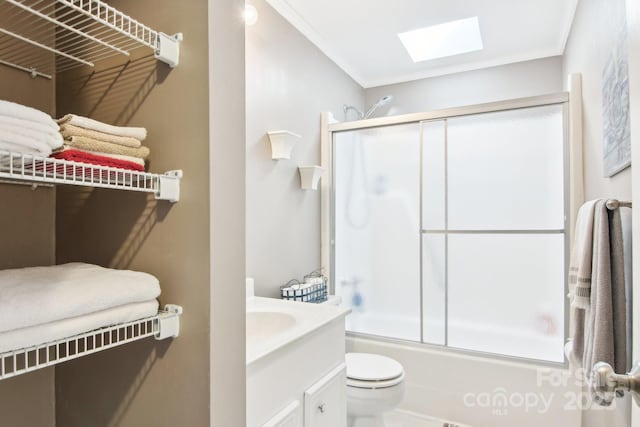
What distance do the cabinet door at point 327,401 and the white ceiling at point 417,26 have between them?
6.71 feet

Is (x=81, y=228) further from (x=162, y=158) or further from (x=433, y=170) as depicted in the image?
(x=433, y=170)

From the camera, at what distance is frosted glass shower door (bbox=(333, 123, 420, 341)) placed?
8.59 feet

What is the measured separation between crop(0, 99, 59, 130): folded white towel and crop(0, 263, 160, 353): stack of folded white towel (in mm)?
303

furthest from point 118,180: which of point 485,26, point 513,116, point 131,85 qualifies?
point 485,26

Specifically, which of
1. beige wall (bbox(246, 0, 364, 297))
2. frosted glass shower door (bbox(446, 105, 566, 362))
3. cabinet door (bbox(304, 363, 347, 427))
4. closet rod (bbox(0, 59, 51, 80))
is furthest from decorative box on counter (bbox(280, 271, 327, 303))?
closet rod (bbox(0, 59, 51, 80))

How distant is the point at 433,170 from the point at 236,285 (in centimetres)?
196

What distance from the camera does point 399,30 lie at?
2.57 meters

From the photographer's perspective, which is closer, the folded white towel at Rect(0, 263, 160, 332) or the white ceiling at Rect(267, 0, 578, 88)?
the folded white towel at Rect(0, 263, 160, 332)

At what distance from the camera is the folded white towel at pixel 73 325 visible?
62 cm

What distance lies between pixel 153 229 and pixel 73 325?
0.29 metres

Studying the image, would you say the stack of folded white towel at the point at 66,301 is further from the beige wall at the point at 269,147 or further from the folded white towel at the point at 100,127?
the beige wall at the point at 269,147

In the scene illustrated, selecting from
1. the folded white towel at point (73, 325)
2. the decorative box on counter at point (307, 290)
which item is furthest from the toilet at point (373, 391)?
the folded white towel at point (73, 325)

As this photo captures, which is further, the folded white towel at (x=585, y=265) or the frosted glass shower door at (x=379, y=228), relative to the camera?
the frosted glass shower door at (x=379, y=228)

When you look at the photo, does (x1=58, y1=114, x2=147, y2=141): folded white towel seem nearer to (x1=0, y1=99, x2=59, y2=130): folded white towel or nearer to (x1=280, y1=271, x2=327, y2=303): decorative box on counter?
(x1=0, y1=99, x2=59, y2=130): folded white towel
